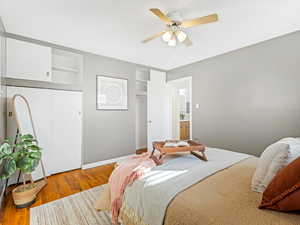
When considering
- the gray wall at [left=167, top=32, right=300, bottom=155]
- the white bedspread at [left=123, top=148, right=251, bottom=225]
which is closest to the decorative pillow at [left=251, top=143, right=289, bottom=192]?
the white bedspread at [left=123, top=148, right=251, bottom=225]

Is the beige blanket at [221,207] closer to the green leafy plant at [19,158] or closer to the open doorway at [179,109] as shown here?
the green leafy plant at [19,158]

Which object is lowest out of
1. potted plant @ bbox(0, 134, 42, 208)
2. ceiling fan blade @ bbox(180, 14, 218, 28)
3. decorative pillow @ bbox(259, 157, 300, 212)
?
potted plant @ bbox(0, 134, 42, 208)

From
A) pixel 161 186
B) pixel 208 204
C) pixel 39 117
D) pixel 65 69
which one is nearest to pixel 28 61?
pixel 65 69

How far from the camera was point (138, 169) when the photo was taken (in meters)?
1.25

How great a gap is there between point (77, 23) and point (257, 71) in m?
3.23

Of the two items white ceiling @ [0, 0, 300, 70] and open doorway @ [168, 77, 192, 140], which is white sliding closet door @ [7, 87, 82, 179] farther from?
open doorway @ [168, 77, 192, 140]

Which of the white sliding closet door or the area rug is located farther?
the white sliding closet door

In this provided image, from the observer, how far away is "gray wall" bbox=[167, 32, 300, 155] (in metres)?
2.34

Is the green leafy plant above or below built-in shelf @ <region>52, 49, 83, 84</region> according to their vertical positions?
below

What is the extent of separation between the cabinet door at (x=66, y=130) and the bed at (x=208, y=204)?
2162 mm

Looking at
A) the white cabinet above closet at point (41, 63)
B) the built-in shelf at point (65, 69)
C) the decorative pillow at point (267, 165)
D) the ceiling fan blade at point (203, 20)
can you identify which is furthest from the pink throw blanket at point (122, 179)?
the built-in shelf at point (65, 69)

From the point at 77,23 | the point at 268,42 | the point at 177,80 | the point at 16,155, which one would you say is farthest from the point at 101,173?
the point at 268,42

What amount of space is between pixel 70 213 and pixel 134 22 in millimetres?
2648

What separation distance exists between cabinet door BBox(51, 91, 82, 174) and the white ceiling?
3.52ft
